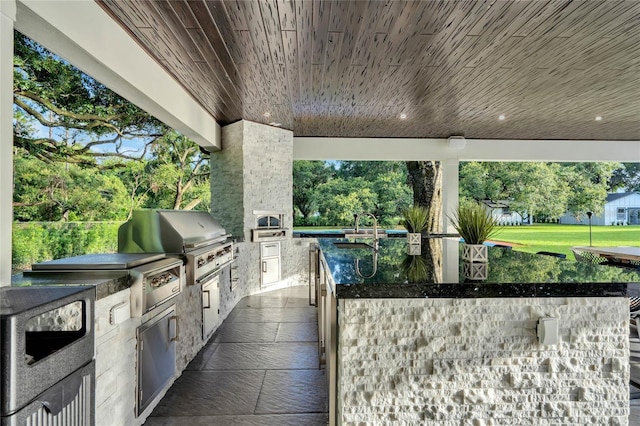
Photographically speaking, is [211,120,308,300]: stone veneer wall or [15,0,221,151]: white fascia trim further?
[211,120,308,300]: stone veneer wall

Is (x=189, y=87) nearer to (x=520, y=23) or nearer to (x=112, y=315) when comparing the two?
(x=112, y=315)

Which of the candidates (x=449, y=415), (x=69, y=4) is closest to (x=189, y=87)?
(x=69, y=4)

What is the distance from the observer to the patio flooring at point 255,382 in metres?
2.28

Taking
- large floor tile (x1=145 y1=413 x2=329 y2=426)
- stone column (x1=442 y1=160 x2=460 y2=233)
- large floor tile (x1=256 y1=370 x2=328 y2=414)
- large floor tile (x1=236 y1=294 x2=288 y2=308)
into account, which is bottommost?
large floor tile (x1=145 y1=413 x2=329 y2=426)

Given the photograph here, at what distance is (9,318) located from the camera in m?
1.02

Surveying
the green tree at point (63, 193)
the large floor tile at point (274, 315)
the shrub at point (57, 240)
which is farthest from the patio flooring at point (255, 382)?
the green tree at point (63, 193)

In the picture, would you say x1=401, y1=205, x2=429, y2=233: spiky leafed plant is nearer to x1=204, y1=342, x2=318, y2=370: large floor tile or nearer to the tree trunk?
x1=204, y1=342, x2=318, y2=370: large floor tile

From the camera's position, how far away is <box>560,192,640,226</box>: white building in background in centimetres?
1748

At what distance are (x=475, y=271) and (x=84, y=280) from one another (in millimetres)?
2024

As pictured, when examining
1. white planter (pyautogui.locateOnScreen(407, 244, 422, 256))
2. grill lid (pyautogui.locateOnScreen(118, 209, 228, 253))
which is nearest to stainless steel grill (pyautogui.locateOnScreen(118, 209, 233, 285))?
grill lid (pyautogui.locateOnScreen(118, 209, 228, 253))

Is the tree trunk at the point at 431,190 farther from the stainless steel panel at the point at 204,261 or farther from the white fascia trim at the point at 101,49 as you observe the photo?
the white fascia trim at the point at 101,49

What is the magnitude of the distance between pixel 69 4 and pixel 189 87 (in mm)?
1996

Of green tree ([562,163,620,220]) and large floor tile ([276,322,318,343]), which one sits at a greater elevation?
green tree ([562,163,620,220])

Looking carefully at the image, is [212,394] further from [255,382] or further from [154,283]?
[154,283]
